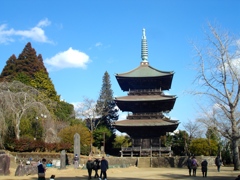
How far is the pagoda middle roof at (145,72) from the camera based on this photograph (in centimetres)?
4419

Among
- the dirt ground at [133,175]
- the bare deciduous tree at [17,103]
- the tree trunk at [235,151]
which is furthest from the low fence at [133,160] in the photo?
the dirt ground at [133,175]

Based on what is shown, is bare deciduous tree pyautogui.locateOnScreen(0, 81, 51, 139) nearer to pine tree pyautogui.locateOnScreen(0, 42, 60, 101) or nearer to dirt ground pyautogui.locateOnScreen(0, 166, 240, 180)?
dirt ground pyautogui.locateOnScreen(0, 166, 240, 180)

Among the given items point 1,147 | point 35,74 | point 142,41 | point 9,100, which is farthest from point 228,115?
point 35,74

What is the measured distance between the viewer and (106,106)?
7206 centimetres

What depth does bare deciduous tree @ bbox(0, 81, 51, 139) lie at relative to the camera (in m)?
30.0

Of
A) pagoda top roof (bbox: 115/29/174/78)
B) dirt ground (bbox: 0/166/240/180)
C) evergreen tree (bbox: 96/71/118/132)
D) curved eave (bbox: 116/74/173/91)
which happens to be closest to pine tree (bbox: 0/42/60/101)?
evergreen tree (bbox: 96/71/118/132)

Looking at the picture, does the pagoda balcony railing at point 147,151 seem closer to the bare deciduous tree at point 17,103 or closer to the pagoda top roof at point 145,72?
the pagoda top roof at point 145,72

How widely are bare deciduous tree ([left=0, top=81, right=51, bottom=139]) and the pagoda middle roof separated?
1404 centimetres

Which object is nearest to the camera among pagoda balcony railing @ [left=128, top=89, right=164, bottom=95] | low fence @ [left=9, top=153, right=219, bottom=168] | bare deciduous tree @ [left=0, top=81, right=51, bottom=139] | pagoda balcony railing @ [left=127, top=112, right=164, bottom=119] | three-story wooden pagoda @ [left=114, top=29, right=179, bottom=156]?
bare deciduous tree @ [left=0, top=81, right=51, bottom=139]

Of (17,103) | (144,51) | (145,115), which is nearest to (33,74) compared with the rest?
(144,51)

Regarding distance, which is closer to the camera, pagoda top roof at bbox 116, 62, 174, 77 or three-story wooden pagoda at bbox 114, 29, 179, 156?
three-story wooden pagoda at bbox 114, 29, 179, 156

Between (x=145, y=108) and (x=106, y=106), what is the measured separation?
2909cm

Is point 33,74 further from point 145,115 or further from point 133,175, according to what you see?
point 133,175

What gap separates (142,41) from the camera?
55.3 m
